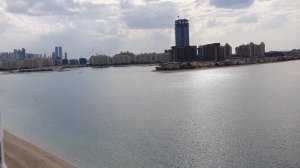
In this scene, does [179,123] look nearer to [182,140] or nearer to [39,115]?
[182,140]

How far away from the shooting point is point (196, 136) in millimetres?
28969

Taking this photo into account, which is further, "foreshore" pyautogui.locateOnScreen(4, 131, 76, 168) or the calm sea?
the calm sea

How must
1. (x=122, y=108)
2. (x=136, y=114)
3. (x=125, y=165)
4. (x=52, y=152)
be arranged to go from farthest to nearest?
(x=122, y=108) → (x=136, y=114) → (x=52, y=152) → (x=125, y=165)

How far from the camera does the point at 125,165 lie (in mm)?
22703

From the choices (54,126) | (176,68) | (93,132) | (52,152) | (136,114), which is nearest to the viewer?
(52,152)

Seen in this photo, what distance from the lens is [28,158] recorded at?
77.2ft

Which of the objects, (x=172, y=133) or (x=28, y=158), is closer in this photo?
(x=28, y=158)

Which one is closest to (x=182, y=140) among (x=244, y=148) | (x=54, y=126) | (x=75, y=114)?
(x=244, y=148)

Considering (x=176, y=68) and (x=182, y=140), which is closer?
(x=182, y=140)

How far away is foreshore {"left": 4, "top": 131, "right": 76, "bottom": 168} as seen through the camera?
22.0m

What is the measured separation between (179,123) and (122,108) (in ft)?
48.9

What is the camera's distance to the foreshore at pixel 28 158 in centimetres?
2203

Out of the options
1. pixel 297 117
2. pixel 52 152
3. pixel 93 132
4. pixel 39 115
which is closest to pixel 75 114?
pixel 39 115

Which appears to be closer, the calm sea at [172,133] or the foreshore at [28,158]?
the foreshore at [28,158]
